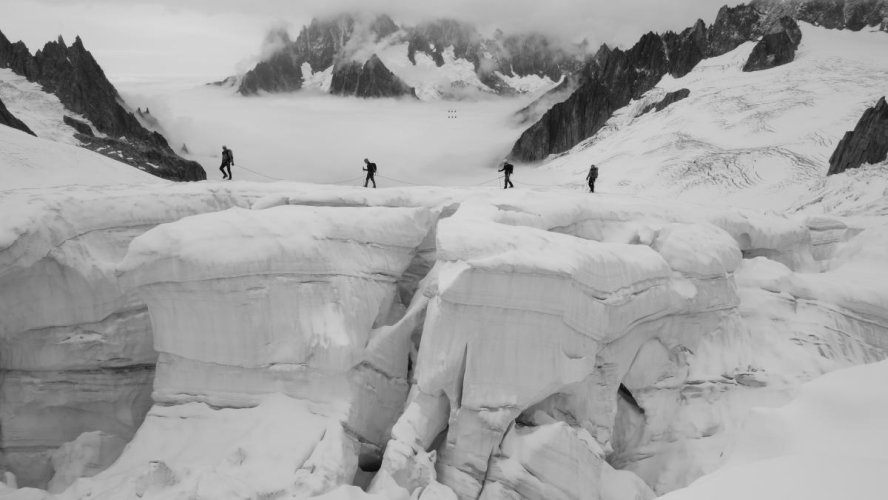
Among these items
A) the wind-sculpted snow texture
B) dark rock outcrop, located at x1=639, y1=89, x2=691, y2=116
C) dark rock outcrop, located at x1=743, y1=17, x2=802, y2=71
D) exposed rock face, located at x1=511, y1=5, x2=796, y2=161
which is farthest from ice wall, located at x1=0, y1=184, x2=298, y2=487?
exposed rock face, located at x1=511, y1=5, x2=796, y2=161

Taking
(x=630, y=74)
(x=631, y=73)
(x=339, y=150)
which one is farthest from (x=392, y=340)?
(x=339, y=150)

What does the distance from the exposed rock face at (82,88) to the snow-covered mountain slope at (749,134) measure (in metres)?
64.0

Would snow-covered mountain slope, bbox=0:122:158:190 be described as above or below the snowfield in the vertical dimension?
above

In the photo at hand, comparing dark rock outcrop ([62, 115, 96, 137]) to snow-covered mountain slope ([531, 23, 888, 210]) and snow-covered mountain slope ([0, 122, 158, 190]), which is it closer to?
snow-covered mountain slope ([531, 23, 888, 210])

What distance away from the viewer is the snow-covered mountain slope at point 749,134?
4944 centimetres

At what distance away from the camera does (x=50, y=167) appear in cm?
2284

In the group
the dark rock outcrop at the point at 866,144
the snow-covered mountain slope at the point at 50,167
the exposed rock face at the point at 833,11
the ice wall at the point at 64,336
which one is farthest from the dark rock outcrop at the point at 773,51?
the ice wall at the point at 64,336

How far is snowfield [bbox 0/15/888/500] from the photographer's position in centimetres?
1359

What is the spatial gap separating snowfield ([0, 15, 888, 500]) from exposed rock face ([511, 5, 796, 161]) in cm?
10101

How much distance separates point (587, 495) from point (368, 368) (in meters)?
6.05

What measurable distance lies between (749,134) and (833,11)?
2817 inches

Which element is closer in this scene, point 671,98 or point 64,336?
point 64,336

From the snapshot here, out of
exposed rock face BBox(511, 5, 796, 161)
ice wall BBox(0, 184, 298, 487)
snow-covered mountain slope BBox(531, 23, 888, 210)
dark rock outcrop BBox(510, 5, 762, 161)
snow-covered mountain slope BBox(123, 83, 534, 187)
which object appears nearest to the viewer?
ice wall BBox(0, 184, 298, 487)

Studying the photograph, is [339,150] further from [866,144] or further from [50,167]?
[50,167]
